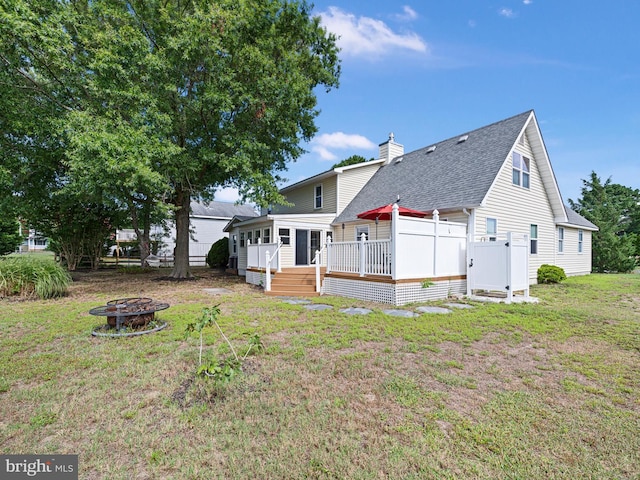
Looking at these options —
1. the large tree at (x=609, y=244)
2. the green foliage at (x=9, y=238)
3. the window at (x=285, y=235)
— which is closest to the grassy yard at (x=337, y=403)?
the window at (x=285, y=235)

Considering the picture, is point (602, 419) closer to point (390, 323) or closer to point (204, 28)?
point (390, 323)

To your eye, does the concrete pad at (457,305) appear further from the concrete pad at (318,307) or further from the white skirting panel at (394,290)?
the concrete pad at (318,307)

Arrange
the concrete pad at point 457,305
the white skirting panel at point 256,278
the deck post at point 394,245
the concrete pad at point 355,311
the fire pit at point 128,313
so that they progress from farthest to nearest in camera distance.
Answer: the white skirting panel at point 256,278 → the deck post at point 394,245 → the concrete pad at point 457,305 → the concrete pad at point 355,311 → the fire pit at point 128,313

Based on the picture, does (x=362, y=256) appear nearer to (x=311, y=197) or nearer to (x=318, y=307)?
(x=318, y=307)

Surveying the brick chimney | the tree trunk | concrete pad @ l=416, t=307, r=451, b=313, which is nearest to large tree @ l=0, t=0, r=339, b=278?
the tree trunk

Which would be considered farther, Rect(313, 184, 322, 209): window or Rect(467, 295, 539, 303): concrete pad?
Rect(313, 184, 322, 209): window

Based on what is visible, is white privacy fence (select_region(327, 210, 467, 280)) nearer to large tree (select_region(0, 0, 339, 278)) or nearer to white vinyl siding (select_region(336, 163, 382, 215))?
large tree (select_region(0, 0, 339, 278))

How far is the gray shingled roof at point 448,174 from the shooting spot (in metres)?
11.2

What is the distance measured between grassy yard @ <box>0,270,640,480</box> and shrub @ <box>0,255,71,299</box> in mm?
3809

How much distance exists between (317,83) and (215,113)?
5.24 metres

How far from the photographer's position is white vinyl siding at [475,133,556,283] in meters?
11.4

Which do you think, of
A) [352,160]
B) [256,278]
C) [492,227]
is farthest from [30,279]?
[352,160]

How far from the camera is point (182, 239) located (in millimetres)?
14961

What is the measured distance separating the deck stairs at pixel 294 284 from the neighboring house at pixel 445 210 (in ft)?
2.36
